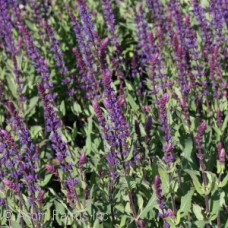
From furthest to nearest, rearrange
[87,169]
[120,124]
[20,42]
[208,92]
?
[20,42]
[208,92]
[87,169]
[120,124]

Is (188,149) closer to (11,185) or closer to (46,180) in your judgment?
(46,180)

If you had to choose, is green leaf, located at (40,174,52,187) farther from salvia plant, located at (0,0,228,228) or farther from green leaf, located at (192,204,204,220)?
green leaf, located at (192,204,204,220)

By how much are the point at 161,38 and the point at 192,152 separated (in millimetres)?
1831

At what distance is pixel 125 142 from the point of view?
429 centimetres

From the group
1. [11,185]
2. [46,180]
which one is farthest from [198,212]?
[46,180]

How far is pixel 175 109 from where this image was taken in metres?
5.39

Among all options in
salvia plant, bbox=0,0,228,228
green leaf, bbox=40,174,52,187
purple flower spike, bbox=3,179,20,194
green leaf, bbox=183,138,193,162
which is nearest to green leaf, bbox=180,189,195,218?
salvia plant, bbox=0,0,228,228

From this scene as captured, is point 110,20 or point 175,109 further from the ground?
point 110,20

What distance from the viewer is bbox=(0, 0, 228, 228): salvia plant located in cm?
415

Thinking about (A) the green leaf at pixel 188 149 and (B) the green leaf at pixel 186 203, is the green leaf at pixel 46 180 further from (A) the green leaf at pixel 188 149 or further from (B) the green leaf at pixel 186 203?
(B) the green leaf at pixel 186 203

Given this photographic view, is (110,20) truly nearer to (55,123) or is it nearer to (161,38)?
(161,38)

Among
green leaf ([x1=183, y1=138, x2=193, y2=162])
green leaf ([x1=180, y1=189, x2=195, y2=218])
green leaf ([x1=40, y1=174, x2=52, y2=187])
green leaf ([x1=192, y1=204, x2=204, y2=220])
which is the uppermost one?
green leaf ([x1=183, y1=138, x2=193, y2=162])

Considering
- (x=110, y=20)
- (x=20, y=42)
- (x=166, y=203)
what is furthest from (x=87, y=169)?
(x=20, y=42)

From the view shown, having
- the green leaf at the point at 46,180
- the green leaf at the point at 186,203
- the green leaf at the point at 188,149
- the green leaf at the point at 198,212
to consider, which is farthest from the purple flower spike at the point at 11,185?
the green leaf at the point at 188,149
